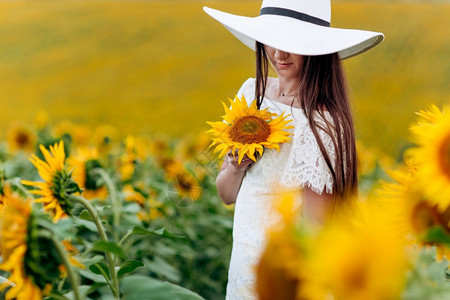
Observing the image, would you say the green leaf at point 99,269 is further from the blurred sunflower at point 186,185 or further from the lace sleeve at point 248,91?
the blurred sunflower at point 186,185

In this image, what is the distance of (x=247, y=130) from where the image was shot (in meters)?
0.99

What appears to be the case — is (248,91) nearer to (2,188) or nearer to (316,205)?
(316,205)

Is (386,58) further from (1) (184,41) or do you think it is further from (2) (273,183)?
(2) (273,183)

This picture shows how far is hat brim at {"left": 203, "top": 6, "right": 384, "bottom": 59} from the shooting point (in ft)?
3.45

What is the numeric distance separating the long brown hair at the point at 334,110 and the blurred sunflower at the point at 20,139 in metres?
1.80

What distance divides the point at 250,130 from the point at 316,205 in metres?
0.20

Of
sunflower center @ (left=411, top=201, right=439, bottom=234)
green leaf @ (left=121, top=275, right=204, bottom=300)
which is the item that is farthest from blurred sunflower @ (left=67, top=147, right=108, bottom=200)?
sunflower center @ (left=411, top=201, right=439, bottom=234)

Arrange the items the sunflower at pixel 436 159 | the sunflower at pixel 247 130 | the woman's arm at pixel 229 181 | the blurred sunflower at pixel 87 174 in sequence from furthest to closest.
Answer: the blurred sunflower at pixel 87 174, the woman's arm at pixel 229 181, the sunflower at pixel 247 130, the sunflower at pixel 436 159

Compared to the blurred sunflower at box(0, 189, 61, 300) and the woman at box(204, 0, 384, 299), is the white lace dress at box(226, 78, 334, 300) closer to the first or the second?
the woman at box(204, 0, 384, 299)

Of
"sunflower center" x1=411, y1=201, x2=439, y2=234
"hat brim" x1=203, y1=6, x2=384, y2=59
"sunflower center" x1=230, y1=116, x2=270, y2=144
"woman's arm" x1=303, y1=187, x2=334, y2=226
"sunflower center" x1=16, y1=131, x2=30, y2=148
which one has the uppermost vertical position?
"hat brim" x1=203, y1=6, x2=384, y2=59

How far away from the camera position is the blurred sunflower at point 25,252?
0.57 metres

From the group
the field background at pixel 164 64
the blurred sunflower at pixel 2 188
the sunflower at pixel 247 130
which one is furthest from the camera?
the field background at pixel 164 64

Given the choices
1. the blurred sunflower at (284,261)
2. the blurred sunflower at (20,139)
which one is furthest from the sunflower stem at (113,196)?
the blurred sunflower at (20,139)

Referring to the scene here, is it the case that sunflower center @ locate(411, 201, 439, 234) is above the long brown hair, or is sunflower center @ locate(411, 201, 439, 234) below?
below
